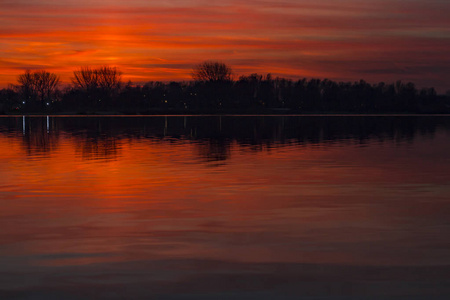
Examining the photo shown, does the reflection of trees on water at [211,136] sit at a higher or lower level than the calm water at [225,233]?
lower

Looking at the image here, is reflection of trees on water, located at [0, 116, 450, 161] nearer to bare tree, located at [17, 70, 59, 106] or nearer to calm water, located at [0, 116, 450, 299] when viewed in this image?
calm water, located at [0, 116, 450, 299]

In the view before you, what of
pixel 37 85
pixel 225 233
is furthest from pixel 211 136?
pixel 37 85

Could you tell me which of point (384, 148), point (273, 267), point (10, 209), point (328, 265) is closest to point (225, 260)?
point (273, 267)

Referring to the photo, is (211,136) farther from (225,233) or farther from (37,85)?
(37,85)

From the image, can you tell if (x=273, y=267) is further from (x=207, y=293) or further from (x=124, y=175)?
(x=124, y=175)

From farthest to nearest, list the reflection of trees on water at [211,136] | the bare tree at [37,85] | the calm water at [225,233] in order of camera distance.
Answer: the bare tree at [37,85]
the reflection of trees on water at [211,136]
the calm water at [225,233]

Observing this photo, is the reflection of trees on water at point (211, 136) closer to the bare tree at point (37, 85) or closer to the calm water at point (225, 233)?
the calm water at point (225, 233)

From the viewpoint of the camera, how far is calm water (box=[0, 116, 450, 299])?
24.6ft

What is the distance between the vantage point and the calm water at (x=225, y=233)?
749 cm

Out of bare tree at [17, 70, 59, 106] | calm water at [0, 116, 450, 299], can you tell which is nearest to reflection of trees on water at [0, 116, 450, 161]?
calm water at [0, 116, 450, 299]

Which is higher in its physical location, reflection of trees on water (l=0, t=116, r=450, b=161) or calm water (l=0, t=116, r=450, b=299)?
calm water (l=0, t=116, r=450, b=299)

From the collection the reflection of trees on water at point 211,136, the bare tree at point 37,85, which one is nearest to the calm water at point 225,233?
the reflection of trees on water at point 211,136

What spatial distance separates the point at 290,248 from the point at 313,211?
11.1ft

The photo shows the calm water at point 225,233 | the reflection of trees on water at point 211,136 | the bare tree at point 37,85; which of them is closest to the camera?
the calm water at point 225,233
